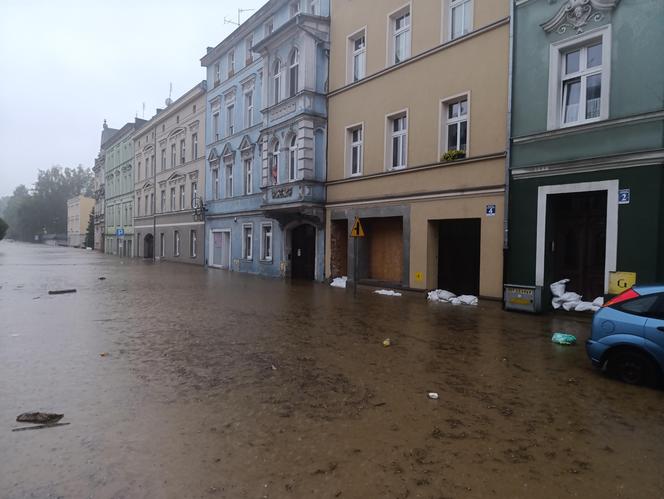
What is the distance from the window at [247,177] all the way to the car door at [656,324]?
22015mm

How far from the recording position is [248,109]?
26078 mm

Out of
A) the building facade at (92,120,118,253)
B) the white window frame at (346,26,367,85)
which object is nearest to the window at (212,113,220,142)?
the white window frame at (346,26,367,85)

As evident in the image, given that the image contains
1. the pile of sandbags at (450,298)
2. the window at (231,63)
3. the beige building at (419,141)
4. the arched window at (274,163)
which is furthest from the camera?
the window at (231,63)

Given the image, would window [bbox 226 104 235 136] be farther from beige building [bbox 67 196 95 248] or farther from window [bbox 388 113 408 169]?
beige building [bbox 67 196 95 248]

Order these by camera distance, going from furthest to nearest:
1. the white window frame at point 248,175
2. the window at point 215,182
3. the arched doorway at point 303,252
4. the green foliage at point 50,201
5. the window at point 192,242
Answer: the green foliage at point 50,201 < the window at point 192,242 < the window at point 215,182 < the white window frame at point 248,175 < the arched doorway at point 303,252

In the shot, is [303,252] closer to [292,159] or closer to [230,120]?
[292,159]

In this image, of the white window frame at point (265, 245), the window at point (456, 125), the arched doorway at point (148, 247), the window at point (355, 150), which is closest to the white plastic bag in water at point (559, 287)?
the window at point (456, 125)

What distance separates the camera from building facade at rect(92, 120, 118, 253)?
6034 centimetres

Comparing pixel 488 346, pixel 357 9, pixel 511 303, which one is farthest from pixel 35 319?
A: pixel 357 9

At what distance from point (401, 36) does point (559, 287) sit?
34.3ft

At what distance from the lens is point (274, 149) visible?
22.1m

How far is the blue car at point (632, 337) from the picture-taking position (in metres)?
5.47

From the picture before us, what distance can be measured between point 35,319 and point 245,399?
734cm

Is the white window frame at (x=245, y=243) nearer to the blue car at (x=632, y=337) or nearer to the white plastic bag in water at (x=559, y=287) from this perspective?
the white plastic bag in water at (x=559, y=287)
